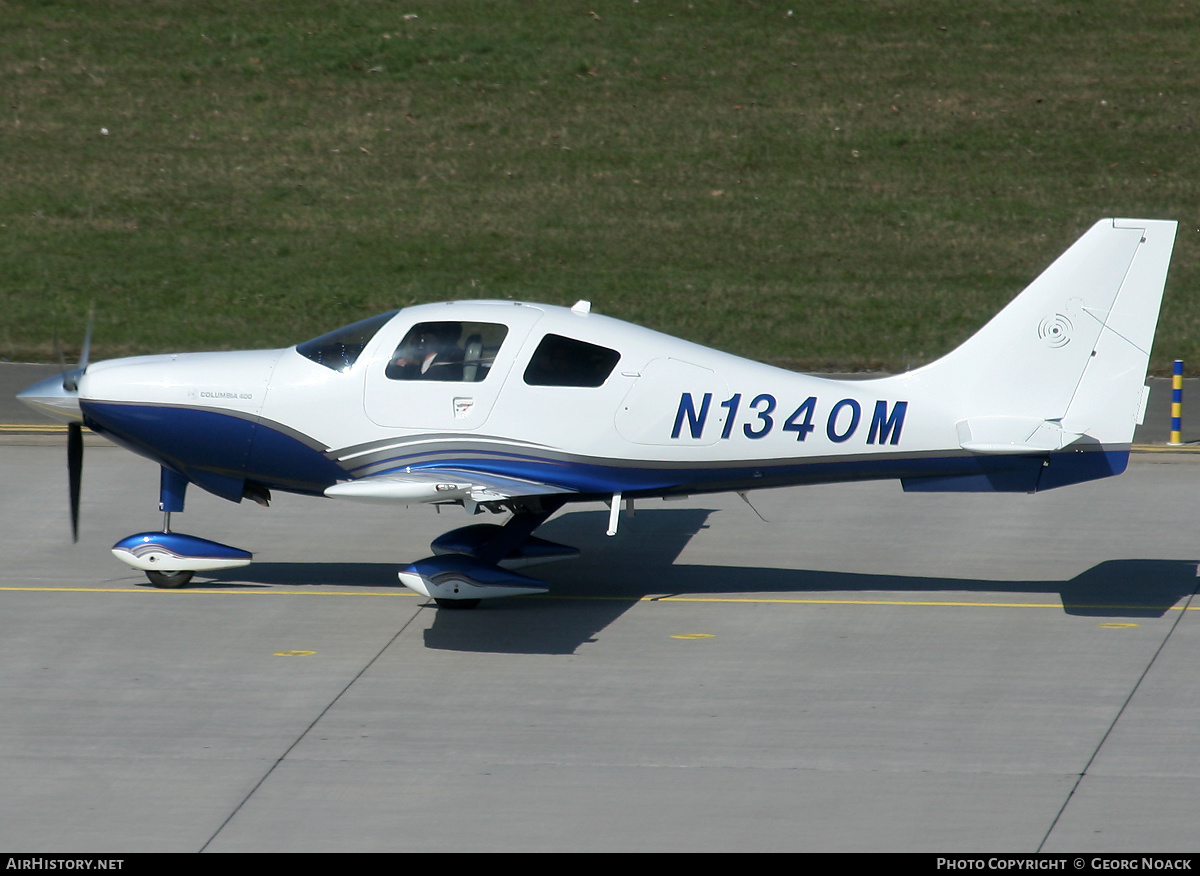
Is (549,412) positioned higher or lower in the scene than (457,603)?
higher

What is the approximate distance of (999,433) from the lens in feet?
34.7

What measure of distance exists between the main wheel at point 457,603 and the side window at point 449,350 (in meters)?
1.66

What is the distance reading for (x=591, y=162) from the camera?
92.4 ft

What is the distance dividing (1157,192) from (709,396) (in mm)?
19227

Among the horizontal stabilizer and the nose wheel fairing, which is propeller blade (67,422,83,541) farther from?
the horizontal stabilizer

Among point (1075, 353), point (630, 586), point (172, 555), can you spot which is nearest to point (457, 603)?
point (630, 586)

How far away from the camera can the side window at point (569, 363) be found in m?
10.8

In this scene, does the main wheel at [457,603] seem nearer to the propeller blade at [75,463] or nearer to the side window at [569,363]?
the side window at [569,363]

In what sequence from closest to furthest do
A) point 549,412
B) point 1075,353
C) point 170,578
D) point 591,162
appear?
point 1075,353
point 549,412
point 170,578
point 591,162

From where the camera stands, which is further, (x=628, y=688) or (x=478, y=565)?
(x=478, y=565)

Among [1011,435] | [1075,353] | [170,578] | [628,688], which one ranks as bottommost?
[170,578]

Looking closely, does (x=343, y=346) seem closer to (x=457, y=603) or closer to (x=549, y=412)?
(x=549, y=412)

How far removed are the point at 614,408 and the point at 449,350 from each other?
1307mm

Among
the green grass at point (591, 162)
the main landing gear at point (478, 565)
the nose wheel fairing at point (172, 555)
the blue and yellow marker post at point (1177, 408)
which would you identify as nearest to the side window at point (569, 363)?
the main landing gear at point (478, 565)
